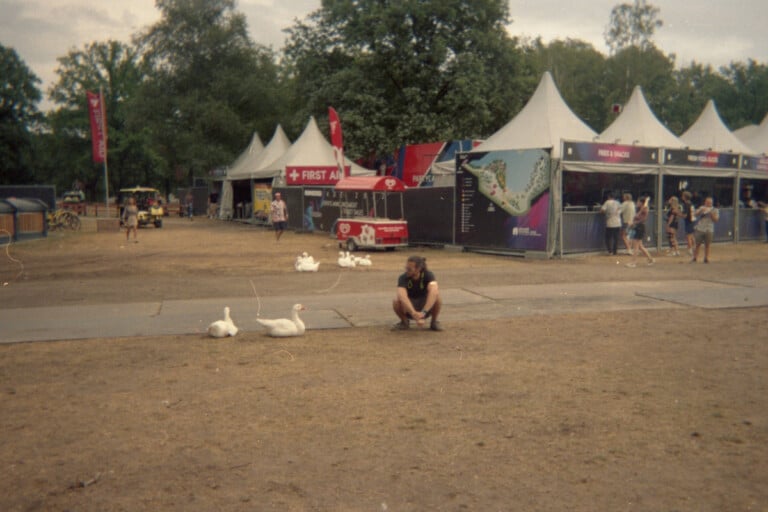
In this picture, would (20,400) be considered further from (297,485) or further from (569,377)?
(569,377)

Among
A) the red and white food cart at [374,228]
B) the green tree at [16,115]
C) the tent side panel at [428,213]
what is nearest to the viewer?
the red and white food cart at [374,228]

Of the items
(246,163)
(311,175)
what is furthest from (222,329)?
(246,163)

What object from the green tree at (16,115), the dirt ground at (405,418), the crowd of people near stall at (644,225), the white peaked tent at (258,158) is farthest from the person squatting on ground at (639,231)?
the green tree at (16,115)

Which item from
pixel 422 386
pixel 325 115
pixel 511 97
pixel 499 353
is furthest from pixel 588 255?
pixel 325 115

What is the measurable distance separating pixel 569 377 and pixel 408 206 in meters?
18.7

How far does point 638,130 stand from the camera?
1102 inches

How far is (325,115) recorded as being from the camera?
40.6 metres

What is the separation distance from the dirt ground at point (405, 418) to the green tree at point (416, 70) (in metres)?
27.4

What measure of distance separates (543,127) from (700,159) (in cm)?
532

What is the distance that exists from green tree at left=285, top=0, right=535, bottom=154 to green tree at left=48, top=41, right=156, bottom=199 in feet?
140

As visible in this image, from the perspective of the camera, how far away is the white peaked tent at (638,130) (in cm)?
2777

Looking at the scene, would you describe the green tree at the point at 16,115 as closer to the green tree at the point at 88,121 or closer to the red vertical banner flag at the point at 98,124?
the green tree at the point at 88,121

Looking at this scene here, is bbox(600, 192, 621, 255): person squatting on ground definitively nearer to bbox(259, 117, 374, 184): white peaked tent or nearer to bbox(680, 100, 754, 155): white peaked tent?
bbox(680, 100, 754, 155): white peaked tent

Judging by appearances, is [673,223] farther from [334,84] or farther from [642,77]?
[642,77]
